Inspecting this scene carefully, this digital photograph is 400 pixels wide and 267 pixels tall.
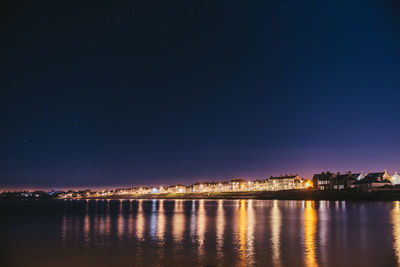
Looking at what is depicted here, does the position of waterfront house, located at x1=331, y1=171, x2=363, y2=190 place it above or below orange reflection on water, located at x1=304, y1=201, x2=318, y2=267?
above

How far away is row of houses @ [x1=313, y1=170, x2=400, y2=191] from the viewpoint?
119 meters

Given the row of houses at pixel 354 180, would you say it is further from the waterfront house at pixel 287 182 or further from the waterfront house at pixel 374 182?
the waterfront house at pixel 287 182

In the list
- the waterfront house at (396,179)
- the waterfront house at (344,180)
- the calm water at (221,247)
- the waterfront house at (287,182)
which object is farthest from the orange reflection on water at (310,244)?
the waterfront house at (287,182)

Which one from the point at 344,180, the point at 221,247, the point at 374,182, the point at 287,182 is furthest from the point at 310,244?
the point at 287,182

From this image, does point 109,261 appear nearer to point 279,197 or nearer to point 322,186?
point 279,197

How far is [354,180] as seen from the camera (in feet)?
428

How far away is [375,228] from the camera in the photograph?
3700 centimetres

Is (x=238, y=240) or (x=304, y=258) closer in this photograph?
(x=304, y=258)

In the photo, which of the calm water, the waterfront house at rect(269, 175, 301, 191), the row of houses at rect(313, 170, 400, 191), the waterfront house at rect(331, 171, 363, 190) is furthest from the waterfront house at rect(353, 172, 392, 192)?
the calm water

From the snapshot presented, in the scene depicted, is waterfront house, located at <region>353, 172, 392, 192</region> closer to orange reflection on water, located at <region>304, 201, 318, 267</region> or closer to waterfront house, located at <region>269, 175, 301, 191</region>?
waterfront house, located at <region>269, 175, 301, 191</region>

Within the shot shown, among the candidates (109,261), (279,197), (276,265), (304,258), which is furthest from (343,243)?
(279,197)

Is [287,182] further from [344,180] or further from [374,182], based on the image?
[374,182]

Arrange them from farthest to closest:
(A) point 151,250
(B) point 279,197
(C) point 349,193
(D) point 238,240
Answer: (B) point 279,197 < (C) point 349,193 < (D) point 238,240 < (A) point 151,250

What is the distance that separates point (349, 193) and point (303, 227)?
6454 centimetres
